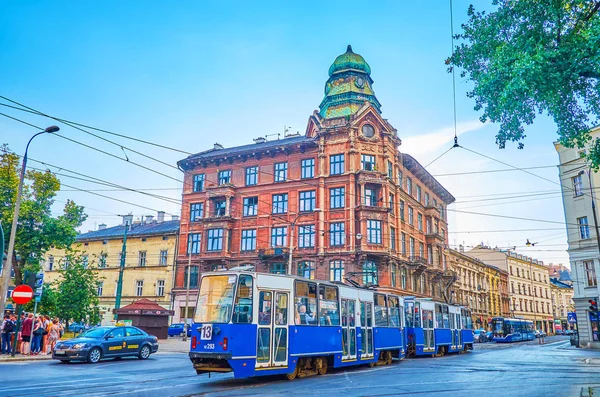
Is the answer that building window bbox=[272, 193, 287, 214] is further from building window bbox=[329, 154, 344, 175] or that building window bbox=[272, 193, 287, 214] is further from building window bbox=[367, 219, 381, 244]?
building window bbox=[367, 219, 381, 244]

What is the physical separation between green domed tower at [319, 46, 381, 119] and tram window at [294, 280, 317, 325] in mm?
32113

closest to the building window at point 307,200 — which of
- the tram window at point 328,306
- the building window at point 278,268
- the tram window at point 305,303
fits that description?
the building window at point 278,268

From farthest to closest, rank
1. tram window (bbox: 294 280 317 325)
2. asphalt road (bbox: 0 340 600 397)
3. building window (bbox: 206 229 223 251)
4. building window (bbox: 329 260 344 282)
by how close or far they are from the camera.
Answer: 1. building window (bbox: 206 229 223 251)
2. building window (bbox: 329 260 344 282)
3. tram window (bbox: 294 280 317 325)
4. asphalt road (bbox: 0 340 600 397)

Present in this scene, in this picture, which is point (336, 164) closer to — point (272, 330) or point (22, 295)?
point (22, 295)

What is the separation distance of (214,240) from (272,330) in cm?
3509

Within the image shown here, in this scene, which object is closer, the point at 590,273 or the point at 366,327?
the point at 366,327

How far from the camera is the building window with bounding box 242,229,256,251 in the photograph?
1822 inches

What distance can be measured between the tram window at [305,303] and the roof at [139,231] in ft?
126

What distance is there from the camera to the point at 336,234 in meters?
42.7

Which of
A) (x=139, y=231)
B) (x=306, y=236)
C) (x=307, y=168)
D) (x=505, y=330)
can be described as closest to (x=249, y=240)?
(x=306, y=236)

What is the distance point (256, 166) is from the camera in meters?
48.1

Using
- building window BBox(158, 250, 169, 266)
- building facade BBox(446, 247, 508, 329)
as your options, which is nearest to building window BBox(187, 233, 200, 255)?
building window BBox(158, 250, 169, 266)

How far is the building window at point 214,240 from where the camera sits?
1864 inches

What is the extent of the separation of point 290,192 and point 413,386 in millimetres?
33683
